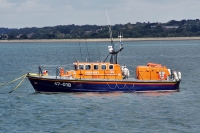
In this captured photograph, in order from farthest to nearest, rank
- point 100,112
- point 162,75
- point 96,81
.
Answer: point 162,75
point 96,81
point 100,112

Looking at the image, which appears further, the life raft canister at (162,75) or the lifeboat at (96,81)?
the life raft canister at (162,75)

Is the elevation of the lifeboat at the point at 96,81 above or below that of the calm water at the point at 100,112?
above

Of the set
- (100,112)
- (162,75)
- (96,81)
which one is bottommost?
(100,112)

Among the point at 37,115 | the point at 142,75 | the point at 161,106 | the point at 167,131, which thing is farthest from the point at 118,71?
the point at 167,131

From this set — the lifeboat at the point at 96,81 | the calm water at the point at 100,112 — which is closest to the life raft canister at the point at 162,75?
the lifeboat at the point at 96,81

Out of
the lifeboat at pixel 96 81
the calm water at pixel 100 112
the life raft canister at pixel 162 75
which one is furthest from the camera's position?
the life raft canister at pixel 162 75

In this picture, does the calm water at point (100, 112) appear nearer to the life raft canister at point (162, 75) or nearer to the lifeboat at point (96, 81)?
the lifeboat at point (96, 81)

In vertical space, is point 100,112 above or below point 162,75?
below

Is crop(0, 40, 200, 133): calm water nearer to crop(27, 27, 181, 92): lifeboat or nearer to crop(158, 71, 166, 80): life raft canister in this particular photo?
crop(27, 27, 181, 92): lifeboat

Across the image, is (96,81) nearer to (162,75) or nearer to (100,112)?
(162,75)

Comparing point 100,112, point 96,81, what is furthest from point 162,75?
point 100,112

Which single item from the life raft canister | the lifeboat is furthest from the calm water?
the life raft canister

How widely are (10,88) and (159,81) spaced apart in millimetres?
12738

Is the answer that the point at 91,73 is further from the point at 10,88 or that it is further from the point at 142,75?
the point at 10,88
